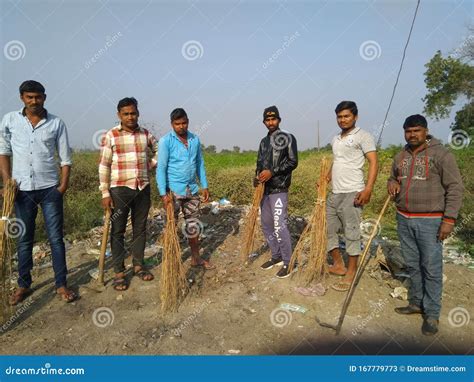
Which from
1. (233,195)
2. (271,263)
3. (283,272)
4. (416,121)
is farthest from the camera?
(233,195)

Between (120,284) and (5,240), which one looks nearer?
(5,240)

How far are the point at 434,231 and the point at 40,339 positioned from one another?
358 cm

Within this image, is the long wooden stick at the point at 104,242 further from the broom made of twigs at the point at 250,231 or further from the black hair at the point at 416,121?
the black hair at the point at 416,121

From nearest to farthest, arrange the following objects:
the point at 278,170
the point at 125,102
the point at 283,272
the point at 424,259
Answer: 1. the point at 424,259
2. the point at 125,102
3. the point at 278,170
4. the point at 283,272

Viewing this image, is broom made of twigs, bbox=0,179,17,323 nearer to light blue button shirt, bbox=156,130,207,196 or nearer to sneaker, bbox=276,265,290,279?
light blue button shirt, bbox=156,130,207,196

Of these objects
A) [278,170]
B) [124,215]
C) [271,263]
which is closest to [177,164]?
[124,215]

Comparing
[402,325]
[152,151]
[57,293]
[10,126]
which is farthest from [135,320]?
[402,325]

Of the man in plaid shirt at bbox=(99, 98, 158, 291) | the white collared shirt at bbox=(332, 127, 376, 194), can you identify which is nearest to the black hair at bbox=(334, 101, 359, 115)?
the white collared shirt at bbox=(332, 127, 376, 194)

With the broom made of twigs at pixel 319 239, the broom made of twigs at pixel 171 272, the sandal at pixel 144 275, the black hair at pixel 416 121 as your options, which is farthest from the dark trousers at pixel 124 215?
the black hair at pixel 416 121

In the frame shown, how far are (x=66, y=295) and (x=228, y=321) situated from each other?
1.72 metres

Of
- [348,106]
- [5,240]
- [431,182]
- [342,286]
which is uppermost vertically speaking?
[348,106]

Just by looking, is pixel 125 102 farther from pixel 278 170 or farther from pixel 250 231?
pixel 250 231

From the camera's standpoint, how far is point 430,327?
297cm

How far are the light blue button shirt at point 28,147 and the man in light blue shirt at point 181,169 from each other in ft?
3.52
